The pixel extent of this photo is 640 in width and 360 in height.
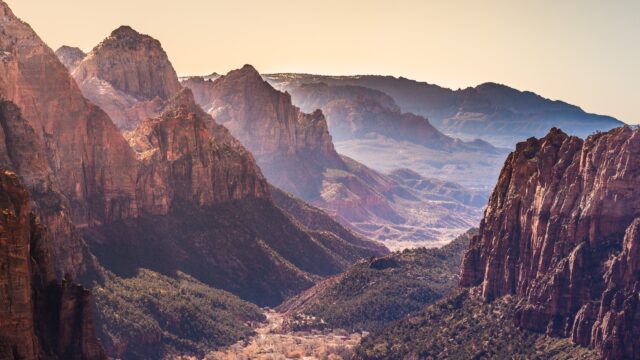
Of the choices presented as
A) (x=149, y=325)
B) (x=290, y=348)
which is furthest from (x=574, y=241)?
(x=149, y=325)

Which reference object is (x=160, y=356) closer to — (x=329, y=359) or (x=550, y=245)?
(x=329, y=359)

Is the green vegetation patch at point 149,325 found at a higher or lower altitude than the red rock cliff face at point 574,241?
lower

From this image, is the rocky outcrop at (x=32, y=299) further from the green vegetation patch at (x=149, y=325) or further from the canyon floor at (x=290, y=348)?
the canyon floor at (x=290, y=348)

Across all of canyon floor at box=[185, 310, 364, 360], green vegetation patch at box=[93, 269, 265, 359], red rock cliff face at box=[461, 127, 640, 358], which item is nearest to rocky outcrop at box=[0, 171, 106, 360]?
red rock cliff face at box=[461, 127, 640, 358]

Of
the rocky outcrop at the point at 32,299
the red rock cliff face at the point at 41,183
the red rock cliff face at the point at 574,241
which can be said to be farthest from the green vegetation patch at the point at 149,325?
the rocky outcrop at the point at 32,299

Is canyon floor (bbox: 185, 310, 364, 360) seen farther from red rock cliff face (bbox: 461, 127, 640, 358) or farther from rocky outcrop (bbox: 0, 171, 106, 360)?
rocky outcrop (bbox: 0, 171, 106, 360)
